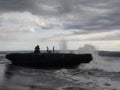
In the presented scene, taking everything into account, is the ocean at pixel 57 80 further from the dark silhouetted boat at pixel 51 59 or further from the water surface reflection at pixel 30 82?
the dark silhouetted boat at pixel 51 59

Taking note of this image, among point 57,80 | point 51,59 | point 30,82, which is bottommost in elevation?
point 57,80

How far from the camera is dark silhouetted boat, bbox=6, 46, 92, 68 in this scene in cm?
3366

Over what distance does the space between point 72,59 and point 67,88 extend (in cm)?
1948

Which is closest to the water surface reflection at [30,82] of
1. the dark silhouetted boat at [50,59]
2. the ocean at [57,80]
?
the ocean at [57,80]

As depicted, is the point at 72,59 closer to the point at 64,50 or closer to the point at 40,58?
the point at 40,58

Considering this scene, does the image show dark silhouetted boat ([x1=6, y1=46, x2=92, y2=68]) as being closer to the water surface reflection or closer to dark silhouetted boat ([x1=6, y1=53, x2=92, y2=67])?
dark silhouetted boat ([x1=6, y1=53, x2=92, y2=67])

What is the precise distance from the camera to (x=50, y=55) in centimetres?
3350

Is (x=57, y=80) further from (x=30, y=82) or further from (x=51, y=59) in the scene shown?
(x=51, y=59)

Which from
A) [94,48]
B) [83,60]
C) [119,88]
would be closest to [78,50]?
[94,48]

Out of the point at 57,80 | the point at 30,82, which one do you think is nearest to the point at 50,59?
the point at 57,80

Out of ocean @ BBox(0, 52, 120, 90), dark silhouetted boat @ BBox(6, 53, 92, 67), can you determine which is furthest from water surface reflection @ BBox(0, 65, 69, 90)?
dark silhouetted boat @ BBox(6, 53, 92, 67)

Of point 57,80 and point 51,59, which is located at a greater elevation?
point 51,59

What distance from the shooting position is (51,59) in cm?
3372

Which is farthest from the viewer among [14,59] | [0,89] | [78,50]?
[78,50]
